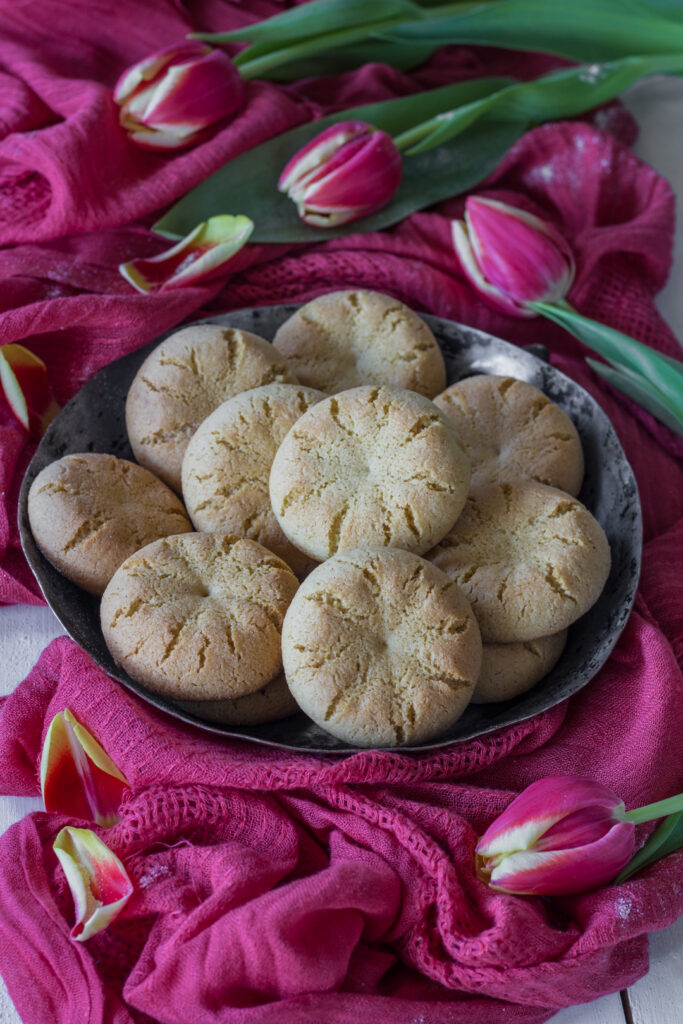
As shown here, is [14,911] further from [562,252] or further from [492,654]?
[562,252]

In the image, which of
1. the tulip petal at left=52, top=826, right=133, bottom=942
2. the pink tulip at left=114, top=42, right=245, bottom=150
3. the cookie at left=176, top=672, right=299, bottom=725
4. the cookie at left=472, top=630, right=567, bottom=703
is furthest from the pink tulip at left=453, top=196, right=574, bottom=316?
the tulip petal at left=52, top=826, right=133, bottom=942

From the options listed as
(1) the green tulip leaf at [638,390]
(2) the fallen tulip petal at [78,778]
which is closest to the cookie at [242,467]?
(2) the fallen tulip petal at [78,778]

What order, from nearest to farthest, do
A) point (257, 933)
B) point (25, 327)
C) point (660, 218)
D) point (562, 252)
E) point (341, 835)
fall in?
point (257, 933)
point (341, 835)
point (25, 327)
point (562, 252)
point (660, 218)

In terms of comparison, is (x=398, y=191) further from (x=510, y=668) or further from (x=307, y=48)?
(x=510, y=668)

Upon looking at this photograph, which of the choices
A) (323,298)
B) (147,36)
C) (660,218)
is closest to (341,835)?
(323,298)

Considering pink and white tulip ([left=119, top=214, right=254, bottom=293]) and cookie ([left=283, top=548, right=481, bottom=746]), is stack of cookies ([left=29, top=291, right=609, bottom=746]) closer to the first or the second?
cookie ([left=283, top=548, right=481, bottom=746])

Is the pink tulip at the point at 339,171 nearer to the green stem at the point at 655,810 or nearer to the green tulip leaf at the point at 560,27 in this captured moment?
the green tulip leaf at the point at 560,27
